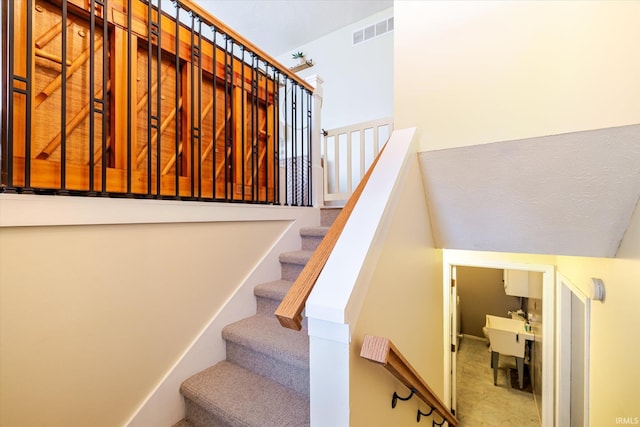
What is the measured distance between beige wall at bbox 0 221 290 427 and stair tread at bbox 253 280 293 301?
0.98 ft

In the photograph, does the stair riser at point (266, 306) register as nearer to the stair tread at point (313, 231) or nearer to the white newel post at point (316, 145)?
the stair tread at point (313, 231)

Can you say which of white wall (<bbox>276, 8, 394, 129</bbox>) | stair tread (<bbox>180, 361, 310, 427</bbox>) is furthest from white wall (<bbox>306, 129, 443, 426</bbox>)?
white wall (<bbox>276, 8, 394, 129</bbox>)

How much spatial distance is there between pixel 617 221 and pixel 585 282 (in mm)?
863

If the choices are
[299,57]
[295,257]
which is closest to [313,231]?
[295,257]

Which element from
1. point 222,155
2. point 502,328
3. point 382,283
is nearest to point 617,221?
point 382,283

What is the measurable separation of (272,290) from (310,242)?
1.84 ft

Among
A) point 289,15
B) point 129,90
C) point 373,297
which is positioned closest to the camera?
point 373,297

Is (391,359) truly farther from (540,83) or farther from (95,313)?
(540,83)

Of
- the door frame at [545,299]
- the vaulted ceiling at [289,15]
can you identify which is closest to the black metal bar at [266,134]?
the door frame at [545,299]

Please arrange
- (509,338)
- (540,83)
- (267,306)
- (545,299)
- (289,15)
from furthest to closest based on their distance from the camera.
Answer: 1. (509,338)
2. (289,15)
3. (545,299)
4. (267,306)
5. (540,83)

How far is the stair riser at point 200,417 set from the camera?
1.19m

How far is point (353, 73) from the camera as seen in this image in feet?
12.6

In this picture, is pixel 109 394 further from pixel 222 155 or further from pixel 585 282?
pixel 585 282

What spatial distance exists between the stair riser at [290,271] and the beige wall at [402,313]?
785 millimetres
